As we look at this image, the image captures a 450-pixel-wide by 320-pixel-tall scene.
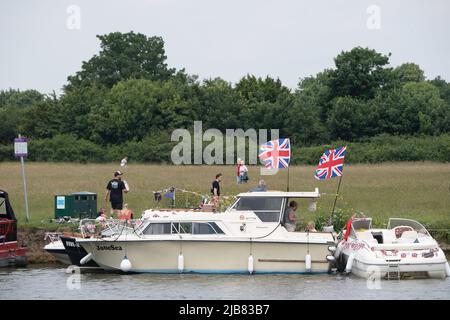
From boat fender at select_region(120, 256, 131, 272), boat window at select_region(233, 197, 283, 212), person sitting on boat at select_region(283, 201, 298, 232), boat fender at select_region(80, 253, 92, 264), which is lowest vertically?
boat fender at select_region(120, 256, 131, 272)

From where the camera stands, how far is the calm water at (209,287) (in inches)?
1189

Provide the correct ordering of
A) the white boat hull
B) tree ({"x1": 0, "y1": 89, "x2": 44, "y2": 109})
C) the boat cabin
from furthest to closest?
tree ({"x1": 0, "y1": 89, "x2": 44, "y2": 109}) → the boat cabin → the white boat hull

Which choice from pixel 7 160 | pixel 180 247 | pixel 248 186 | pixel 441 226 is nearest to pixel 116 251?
pixel 180 247

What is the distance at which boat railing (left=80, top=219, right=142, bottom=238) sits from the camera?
34.7 meters

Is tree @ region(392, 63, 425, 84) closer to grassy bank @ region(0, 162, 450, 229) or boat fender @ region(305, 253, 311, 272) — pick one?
grassy bank @ region(0, 162, 450, 229)

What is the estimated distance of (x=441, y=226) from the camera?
128ft

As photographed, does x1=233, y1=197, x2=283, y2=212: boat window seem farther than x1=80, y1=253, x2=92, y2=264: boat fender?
Yes

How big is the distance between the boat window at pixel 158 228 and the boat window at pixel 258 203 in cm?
236

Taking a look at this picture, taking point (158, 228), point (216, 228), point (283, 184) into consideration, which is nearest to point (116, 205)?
point (158, 228)

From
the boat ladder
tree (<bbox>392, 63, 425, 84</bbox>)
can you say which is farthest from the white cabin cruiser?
tree (<bbox>392, 63, 425, 84</bbox>)

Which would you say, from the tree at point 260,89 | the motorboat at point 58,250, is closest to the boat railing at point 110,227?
the motorboat at point 58,250

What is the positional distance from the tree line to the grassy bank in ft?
23.1

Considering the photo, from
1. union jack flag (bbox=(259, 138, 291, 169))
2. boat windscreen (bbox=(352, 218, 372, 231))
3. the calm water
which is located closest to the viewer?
the calm water
